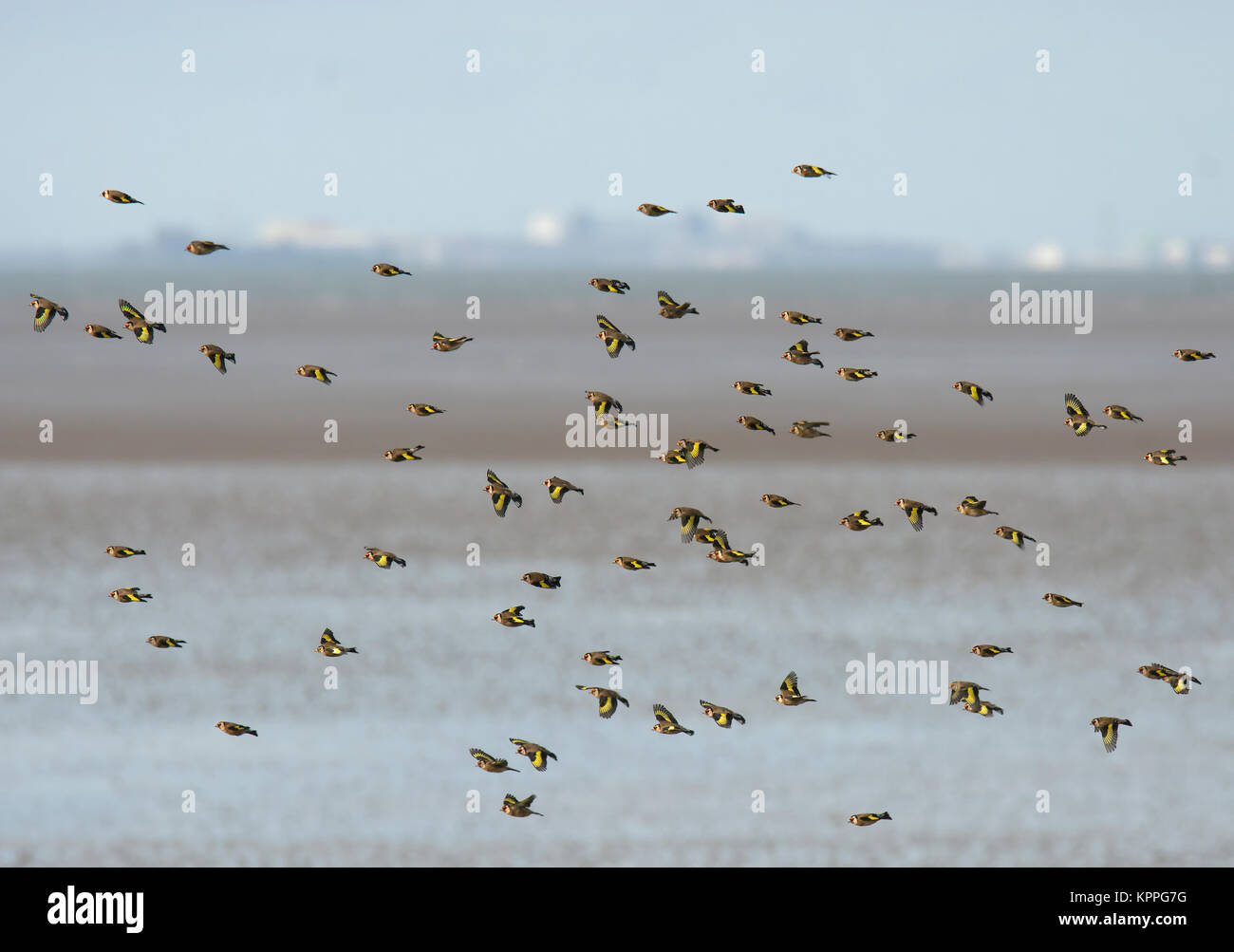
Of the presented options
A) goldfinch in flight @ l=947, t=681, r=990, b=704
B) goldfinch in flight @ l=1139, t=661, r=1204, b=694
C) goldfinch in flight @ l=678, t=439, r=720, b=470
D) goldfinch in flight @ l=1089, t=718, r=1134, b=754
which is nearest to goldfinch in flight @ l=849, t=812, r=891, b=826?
goldfinch in flight @ l=947, t=681, r=990, b=704

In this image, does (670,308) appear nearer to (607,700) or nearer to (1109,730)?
(607,700)

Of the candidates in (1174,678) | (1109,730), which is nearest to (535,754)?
(1109,730)

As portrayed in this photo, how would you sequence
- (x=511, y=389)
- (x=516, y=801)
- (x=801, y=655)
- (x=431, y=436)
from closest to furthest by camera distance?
(x=516, y=801) < (x=801, y=655) < (x=431, y=436) < (x=511, y=389)

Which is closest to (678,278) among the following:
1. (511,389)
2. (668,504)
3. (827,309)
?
(827,309)

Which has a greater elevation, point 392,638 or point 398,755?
point 392,638

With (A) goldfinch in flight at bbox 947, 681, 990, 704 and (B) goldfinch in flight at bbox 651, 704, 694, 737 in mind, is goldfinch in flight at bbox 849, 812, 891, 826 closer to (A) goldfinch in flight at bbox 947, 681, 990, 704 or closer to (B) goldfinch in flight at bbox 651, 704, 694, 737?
(A) goldfinch in flight at bbox 947, 681, 990, 704

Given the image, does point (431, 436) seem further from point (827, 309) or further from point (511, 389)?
point (827, 309)

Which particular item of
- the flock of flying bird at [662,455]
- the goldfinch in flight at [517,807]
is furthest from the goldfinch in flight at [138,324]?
the goldfinch in flight at [517,807]
